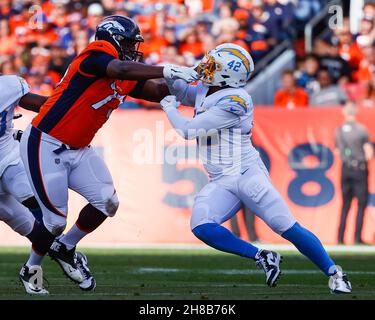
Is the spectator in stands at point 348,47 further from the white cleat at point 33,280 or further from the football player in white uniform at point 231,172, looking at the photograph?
the white cleat at point 33,280

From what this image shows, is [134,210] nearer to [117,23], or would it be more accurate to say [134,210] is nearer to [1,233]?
[1,233]

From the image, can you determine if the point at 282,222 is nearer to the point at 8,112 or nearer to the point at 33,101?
the point at 33,101

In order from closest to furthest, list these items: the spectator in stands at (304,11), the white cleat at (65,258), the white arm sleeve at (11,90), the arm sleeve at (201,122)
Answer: the arm sleeve at (201,122) < the white cleat at (65,258) < the white arm sleeve at (11,90) < the spectator in stands at (304,11)

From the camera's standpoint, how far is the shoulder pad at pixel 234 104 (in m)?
6.93

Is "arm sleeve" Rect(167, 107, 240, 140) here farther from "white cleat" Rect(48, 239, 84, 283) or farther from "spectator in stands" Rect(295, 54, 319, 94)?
"spectator in stands" Rect(295, 54, 319, 94)

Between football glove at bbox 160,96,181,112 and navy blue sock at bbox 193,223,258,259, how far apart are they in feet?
2.63

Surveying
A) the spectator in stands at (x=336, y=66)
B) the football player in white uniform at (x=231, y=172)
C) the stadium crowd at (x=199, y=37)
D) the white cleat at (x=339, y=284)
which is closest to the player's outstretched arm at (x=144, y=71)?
the football player in white uniform at (x=231, y=172)

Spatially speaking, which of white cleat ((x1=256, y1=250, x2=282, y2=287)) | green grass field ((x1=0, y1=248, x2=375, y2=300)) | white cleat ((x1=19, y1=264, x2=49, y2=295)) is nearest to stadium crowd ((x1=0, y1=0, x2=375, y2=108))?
green grass field ((x1=0, y1=248, x2=375, y2=300))

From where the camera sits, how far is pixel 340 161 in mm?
13539

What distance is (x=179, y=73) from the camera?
6.83 m

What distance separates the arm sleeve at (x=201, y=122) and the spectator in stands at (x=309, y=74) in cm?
788

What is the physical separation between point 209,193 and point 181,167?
6489 millimetres

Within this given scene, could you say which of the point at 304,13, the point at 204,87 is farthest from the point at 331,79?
the point at 204,87

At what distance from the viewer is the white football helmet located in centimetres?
702
